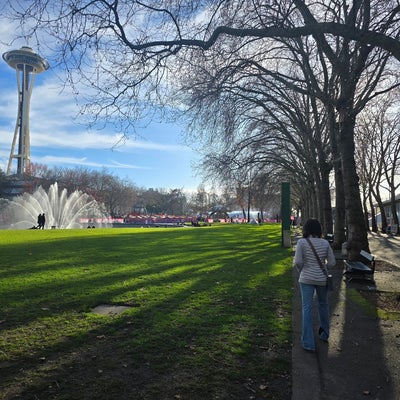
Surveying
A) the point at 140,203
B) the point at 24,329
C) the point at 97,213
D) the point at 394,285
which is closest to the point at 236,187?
the point at 394,285

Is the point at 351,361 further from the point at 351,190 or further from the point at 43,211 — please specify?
the point at 43,211

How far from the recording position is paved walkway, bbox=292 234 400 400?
4191 millimetres

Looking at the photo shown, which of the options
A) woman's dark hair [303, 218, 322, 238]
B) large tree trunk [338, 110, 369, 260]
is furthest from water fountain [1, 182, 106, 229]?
woman's dark hair [303, 218, 322, 238]

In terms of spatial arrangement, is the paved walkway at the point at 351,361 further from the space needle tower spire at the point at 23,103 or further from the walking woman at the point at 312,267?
the space needle tower spire at the point at 23,103

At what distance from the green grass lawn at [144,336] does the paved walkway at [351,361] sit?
23 cm

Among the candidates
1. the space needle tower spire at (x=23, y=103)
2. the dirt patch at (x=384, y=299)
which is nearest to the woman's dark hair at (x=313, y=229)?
the dirt patch at (x=384, y=299)

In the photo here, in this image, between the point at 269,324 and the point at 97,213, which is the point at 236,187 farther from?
the point at 97,213

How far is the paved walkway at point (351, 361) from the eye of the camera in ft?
13.8

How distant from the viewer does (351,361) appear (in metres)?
5.07

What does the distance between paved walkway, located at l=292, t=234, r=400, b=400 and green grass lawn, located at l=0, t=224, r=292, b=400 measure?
0.23m

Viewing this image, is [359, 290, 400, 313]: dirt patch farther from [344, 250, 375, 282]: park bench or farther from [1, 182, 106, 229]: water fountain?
[1, 182, 106, 229]: water fountain

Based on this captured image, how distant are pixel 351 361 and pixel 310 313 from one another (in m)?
0.79

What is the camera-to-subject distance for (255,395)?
4035 mm

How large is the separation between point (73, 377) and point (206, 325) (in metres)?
2.56
